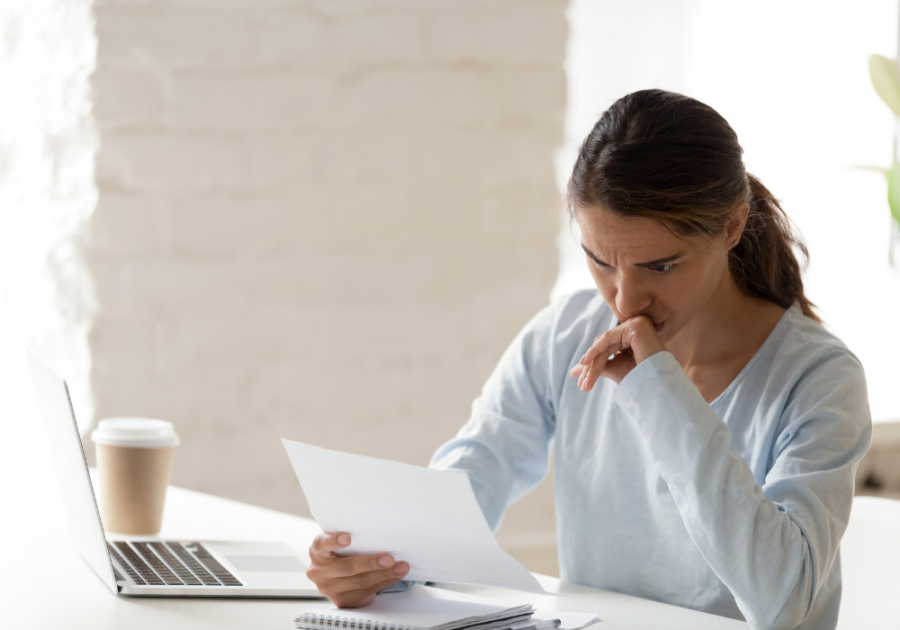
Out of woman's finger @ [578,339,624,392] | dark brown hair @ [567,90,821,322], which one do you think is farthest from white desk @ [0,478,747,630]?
dark brown hair @ [567,90,821,322]

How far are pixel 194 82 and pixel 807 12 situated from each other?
1.40 m

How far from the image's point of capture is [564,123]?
1.87 meters

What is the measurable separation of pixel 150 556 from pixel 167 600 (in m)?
0.15

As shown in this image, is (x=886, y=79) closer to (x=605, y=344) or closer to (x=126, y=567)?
(x=605, y=344)

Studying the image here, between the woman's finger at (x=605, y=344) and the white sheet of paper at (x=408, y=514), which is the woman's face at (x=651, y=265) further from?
the white sheet of paper at (x=408, y=514)

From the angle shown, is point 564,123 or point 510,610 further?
point 564,123

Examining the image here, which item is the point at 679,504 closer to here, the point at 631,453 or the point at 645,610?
the point at 645,610

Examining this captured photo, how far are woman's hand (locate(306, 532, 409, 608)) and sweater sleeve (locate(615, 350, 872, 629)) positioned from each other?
0.27m

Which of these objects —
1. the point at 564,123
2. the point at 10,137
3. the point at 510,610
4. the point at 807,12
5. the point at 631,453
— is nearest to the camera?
the point at 510,610

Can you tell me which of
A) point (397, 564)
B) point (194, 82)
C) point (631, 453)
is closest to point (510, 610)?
point (397, 564)

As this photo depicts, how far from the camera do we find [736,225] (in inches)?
41.5

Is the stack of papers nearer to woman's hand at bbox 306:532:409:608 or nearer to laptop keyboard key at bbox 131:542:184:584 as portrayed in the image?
woman's hand at bbox 306:532:409:608

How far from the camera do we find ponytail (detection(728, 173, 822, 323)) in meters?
1.14

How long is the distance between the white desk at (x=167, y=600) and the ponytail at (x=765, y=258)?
40 cm
